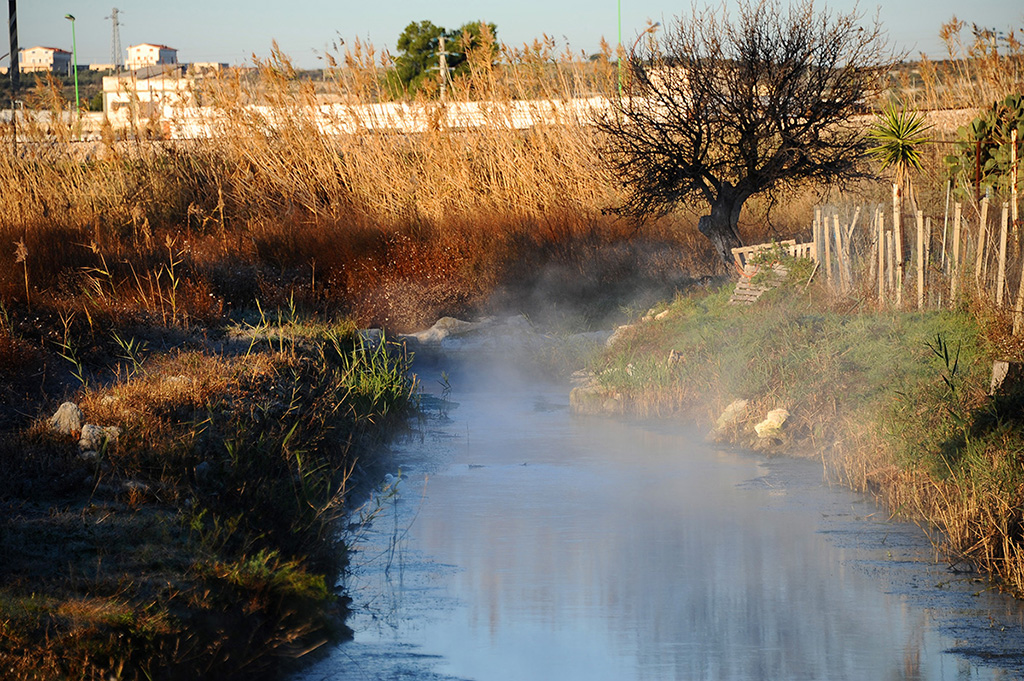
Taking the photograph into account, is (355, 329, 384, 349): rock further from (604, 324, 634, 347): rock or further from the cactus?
the cactus

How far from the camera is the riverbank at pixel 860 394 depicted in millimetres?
6055

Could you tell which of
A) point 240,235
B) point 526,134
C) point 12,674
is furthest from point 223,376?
point 526,134

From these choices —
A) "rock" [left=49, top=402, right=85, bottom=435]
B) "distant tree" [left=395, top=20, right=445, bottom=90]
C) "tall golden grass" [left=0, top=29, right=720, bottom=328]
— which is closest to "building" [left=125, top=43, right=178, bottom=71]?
"distant tree" [left=395, top=20, right=445, bottom=90]

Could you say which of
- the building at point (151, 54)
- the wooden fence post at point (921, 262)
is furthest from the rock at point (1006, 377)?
the building at point (151, 54)

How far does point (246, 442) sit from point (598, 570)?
204 centimetres

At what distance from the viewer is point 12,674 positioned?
3.67 metres

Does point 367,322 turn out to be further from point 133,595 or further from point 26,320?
point 133,595

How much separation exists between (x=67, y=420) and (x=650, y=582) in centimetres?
309

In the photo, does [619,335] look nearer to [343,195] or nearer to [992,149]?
[992,149]

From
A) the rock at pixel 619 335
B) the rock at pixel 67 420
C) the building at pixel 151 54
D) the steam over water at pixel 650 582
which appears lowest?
the steam over water at pixel 650 582

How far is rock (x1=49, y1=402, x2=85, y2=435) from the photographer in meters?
5.89

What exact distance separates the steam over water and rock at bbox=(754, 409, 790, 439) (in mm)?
221

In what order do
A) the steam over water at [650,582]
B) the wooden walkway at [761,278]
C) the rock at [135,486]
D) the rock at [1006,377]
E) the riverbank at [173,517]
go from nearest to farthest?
the riverbank at [173,517]
the steam over water at [650,582]
the rock at [135,486]
the rock at [1006,377]
the wooden walkway at [761,278]

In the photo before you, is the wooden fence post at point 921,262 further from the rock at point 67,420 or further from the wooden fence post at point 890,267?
the rock at point 67,420
